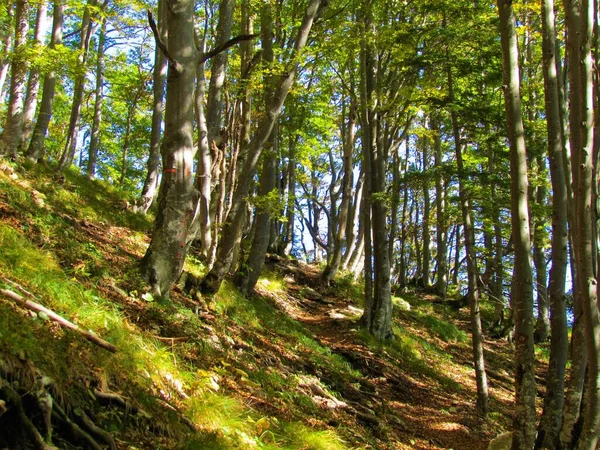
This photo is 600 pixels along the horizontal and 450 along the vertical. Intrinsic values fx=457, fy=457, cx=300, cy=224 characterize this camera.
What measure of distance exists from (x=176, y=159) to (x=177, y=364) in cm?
261

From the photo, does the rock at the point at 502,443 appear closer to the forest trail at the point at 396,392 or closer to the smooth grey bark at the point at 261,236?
the forest trail at the point at 396,392

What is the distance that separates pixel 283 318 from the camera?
1019 cm

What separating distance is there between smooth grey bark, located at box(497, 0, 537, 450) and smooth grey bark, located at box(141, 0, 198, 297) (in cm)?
399

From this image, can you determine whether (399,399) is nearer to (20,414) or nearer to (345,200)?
(20,414)

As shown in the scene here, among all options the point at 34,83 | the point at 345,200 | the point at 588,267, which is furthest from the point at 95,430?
the point at 345,200

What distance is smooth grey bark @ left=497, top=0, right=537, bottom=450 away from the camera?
17.1ft

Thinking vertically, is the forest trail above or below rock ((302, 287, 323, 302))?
below

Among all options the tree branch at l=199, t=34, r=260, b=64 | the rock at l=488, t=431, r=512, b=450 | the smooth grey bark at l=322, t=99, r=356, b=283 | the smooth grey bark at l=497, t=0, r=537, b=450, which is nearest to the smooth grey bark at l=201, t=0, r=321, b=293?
the tree branch at l=199, t=34, r=260, b=64

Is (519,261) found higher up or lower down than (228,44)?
lower down

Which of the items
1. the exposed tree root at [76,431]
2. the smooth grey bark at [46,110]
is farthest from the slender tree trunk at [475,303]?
the smooth grey bark at [46,110]

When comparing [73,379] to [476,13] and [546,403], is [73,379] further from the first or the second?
[476,13]

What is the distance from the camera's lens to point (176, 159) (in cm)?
578

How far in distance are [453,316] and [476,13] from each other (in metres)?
12.5

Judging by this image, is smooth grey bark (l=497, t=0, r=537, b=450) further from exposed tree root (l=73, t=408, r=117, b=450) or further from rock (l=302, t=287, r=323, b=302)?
rock (l=302, t=287, r=323, b=302)
